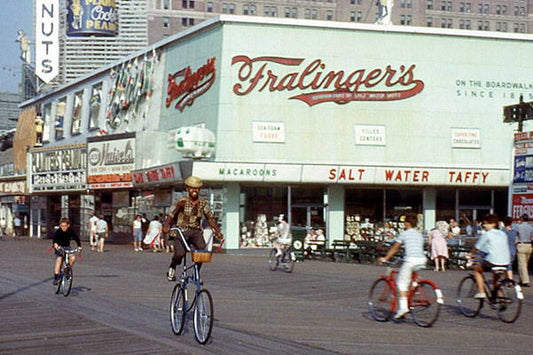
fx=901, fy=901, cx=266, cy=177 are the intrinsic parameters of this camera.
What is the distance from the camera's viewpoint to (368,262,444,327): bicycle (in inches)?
532

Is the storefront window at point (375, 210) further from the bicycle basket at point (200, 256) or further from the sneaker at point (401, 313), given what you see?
the bicycle basket at point (200, 256)

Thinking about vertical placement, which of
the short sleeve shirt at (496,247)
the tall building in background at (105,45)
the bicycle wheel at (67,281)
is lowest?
the bicycle wheel at (67,281)

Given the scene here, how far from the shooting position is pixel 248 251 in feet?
133

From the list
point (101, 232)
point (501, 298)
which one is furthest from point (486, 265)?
point (101, 232)

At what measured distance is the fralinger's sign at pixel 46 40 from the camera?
60.6 metres

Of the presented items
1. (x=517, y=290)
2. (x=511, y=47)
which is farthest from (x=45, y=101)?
(x=517, y=290)

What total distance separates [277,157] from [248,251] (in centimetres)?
442

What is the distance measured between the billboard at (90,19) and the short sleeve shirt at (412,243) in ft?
179

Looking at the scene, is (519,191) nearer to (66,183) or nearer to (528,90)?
(528,90)

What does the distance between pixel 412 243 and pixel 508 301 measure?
2.04 m

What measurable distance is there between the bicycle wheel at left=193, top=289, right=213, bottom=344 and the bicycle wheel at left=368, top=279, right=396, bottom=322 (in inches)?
150

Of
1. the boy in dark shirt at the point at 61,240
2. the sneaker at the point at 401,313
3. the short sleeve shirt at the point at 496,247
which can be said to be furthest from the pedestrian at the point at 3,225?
the sneaker at the point at 401,313

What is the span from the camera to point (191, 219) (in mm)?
11891

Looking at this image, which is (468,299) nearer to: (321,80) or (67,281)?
(67,281)
